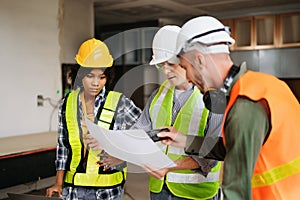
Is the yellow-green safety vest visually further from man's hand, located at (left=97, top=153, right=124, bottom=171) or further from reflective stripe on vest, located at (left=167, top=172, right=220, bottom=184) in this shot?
man's hand, located at (left=97, top=153, right=124, bottom=171)

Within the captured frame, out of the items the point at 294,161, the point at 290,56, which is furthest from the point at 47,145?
the point at 290,56

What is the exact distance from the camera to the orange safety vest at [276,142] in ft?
2.90

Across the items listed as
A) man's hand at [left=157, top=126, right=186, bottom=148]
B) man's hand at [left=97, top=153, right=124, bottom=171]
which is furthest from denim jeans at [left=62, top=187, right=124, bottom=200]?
man's hand at [left=157, top=126, right=186, bottom=148]

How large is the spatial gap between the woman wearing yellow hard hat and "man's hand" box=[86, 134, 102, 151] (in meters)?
0.03

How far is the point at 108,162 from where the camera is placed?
146 centimetres

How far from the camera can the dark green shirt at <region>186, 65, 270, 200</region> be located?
843 millimetres

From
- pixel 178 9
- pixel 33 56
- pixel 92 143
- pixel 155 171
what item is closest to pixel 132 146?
pixel 155 171

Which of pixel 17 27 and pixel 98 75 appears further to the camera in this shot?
pixel 17 27

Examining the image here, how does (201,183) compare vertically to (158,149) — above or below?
below

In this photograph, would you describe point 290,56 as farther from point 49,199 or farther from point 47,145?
point 49,199

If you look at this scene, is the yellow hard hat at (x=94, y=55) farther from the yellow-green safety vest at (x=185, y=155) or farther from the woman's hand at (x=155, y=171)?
the woman's hand at (x=155, y=171)

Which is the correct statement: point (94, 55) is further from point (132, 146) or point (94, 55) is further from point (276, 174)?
point (276, 174)

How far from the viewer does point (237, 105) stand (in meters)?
0.86

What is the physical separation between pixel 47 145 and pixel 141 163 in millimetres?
2242
